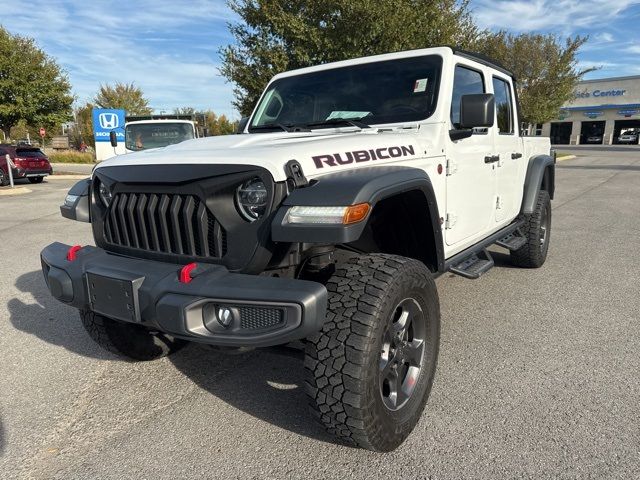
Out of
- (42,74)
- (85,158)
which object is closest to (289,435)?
(42,74)

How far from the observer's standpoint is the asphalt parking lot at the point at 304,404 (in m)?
2.19

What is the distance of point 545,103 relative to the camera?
78.7 feet

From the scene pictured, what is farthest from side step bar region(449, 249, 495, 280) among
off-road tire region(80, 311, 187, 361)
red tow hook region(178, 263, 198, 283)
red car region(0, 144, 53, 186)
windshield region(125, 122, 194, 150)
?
red car region(0, 144, 53, 186)

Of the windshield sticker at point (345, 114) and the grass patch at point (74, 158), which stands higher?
the windshield sticker at point (345, 114)

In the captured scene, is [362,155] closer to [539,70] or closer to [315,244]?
[315,244]

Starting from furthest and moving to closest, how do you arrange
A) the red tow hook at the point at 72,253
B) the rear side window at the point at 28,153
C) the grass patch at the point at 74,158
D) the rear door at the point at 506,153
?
the grass patch at the point at 74,158 < the rear side window at the point at 28,153 < the rear door at the point at 506,153 < the red tow hook at the point at 72,253

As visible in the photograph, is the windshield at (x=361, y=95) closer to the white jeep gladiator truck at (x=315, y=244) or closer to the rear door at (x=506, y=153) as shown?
the white jeep gladiator truck at (x=315, y=244)

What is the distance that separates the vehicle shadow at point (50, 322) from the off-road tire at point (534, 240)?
156 inches

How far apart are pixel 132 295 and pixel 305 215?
0.82 m

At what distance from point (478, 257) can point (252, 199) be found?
2437mm

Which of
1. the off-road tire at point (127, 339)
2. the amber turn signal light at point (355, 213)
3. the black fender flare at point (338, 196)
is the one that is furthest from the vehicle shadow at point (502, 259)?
the amber turn signal light at point (355, 213)

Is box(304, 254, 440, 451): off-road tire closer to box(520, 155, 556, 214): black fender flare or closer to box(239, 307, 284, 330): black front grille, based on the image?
box(239, 307, 284, 330): black front grille

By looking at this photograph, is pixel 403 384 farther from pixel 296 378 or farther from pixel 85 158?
pixel 85 158

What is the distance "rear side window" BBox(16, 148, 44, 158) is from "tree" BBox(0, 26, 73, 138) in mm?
4891
